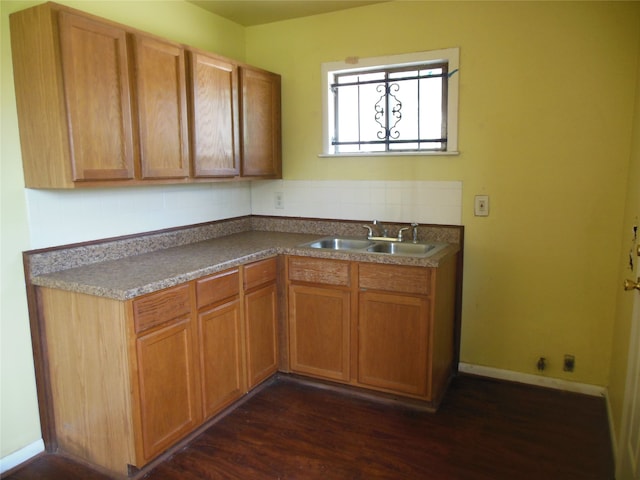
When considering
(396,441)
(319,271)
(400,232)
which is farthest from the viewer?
(400,232)

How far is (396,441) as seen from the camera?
2393 millimetres

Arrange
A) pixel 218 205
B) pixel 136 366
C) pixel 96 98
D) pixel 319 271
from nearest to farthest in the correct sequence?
1. pixel 136 366
2. pixel 96 98
3. pixel 319 271
4. pixel 218 205

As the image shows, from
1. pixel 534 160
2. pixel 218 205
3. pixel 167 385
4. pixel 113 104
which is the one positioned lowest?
pixel 167 385

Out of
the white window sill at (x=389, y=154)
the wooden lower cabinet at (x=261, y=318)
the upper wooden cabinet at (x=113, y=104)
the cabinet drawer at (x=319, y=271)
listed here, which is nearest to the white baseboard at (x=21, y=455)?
the wooden lower cabinet at (x=261, y=318)

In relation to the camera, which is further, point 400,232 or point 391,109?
point 391,109

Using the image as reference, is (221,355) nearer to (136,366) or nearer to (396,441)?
(136,366)

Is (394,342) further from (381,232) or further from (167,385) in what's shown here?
(167,385)

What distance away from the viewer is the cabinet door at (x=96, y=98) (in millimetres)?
2021

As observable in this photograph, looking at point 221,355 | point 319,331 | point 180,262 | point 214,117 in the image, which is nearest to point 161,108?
point 214,117

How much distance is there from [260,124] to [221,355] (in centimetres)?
159

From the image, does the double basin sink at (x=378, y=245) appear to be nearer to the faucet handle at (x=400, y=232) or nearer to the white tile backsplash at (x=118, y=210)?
the faucet handle at (x=400, y=232)

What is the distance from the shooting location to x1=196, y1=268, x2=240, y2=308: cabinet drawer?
2.35 metres

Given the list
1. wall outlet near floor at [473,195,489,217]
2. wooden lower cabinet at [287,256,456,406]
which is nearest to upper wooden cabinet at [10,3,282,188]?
wooden lower cabinet at [287,256,456,406]

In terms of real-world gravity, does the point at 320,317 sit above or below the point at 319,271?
below
